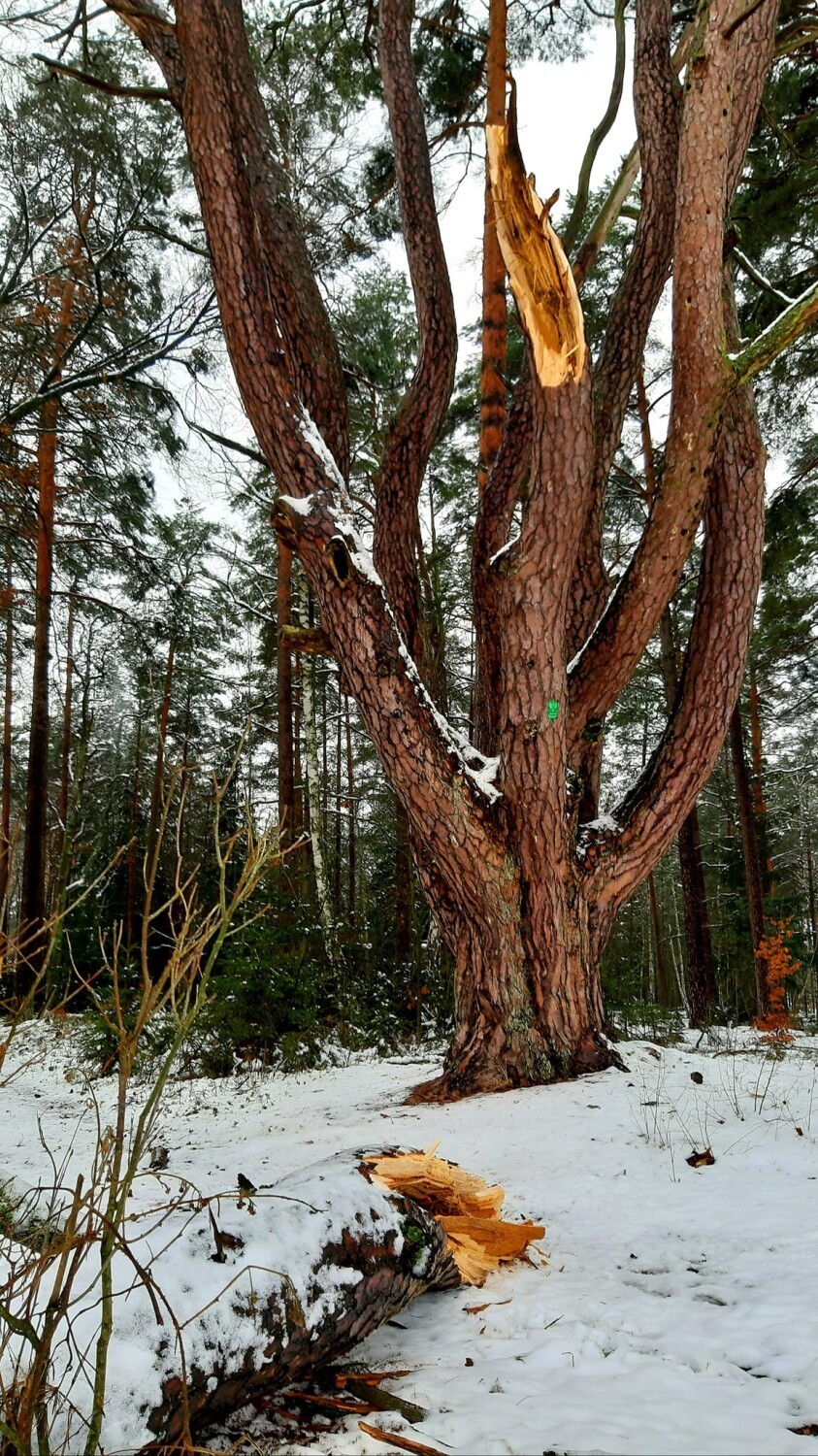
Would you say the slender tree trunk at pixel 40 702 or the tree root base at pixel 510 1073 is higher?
the slender tree trunk at pixel 40 702

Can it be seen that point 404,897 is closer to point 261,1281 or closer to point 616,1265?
point 616,1265

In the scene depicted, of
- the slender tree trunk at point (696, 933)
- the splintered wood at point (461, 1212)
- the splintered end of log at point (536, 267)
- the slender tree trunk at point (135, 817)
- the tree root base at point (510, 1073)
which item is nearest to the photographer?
the splintered wood at point (461, 1212)

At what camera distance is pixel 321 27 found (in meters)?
6.45

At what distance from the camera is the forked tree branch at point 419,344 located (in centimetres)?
482

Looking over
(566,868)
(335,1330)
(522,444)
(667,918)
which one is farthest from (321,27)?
(667,918)

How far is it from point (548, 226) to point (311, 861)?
23.6 ft

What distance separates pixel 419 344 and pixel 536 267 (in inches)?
63.3

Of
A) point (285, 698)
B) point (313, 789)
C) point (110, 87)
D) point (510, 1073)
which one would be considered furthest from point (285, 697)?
point (510, 1073)

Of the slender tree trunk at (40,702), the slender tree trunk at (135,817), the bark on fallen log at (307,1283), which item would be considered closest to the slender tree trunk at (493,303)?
the bark on fallen log at (307,1283)

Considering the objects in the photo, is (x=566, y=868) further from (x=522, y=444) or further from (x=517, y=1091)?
(x=522, y=444)

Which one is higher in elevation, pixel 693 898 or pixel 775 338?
pixel 775 338

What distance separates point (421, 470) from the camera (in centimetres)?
497

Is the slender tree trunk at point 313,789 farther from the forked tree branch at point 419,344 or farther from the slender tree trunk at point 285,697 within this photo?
the forked tree branch at point 419,344

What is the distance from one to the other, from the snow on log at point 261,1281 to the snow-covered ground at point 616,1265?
0.11m
